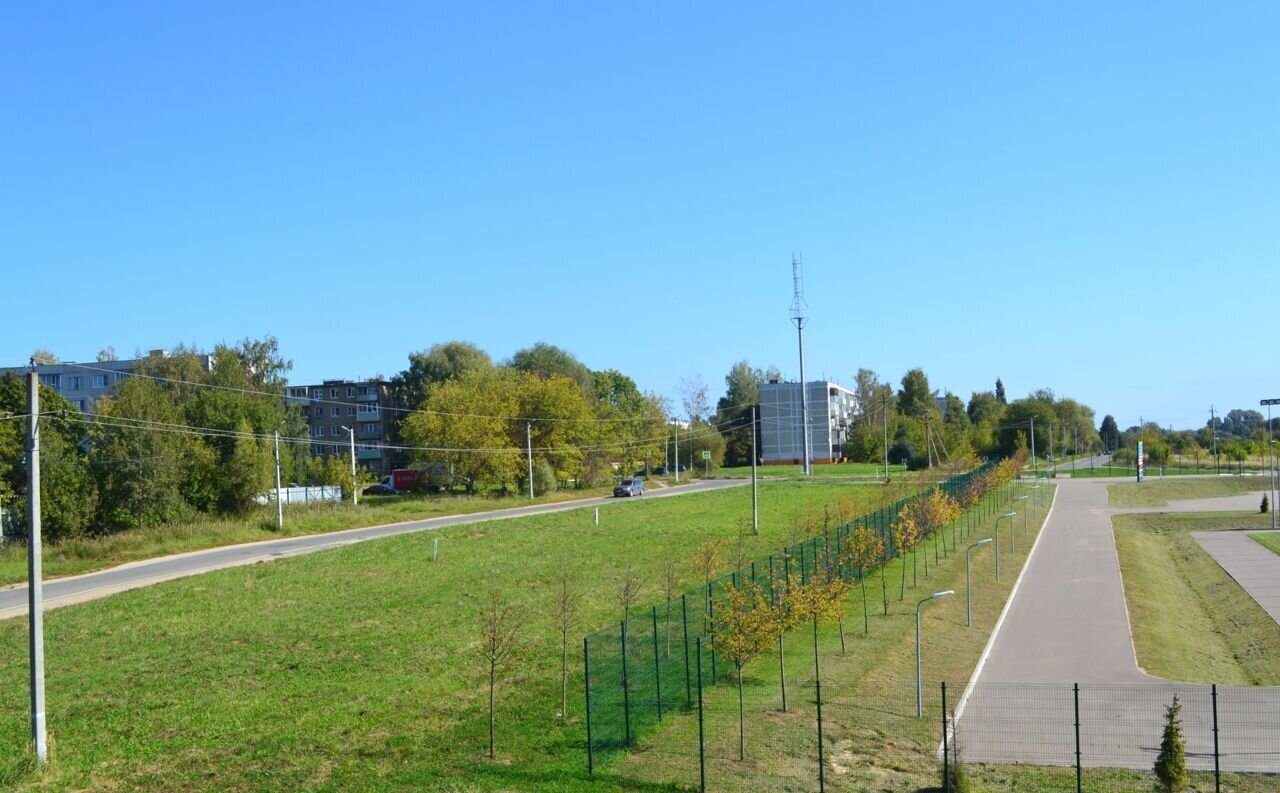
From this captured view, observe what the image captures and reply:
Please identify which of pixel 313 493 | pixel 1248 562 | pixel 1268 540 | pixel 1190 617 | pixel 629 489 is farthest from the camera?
pixel 629 489

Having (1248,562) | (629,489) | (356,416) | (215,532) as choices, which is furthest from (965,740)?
(356,416)

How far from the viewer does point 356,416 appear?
472ft

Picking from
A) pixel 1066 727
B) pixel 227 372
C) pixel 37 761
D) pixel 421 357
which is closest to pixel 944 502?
pixel 1066 727

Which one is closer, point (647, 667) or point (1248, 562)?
point (647, 667)

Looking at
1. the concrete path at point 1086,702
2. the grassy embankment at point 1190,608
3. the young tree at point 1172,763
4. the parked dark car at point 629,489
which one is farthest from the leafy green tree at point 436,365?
the young tree at point 1172,763

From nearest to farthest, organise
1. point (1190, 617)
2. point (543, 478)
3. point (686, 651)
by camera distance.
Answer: point (686, 651), point (1190, 617), point (543, 478)

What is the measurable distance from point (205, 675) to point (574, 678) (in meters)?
9.43

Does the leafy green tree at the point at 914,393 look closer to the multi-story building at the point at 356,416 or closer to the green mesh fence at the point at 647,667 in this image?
the multi-story building at the point at 356,416

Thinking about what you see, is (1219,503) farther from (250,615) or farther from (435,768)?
(435,768)

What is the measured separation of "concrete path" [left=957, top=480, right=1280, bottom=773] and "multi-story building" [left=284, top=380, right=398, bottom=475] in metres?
112

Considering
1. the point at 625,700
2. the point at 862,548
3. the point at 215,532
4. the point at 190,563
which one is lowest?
the point at 190,563

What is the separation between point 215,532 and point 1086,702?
4788 cm

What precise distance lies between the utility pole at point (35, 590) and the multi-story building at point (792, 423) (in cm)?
14120

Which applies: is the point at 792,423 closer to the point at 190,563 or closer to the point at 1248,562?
the point at 1248,562
